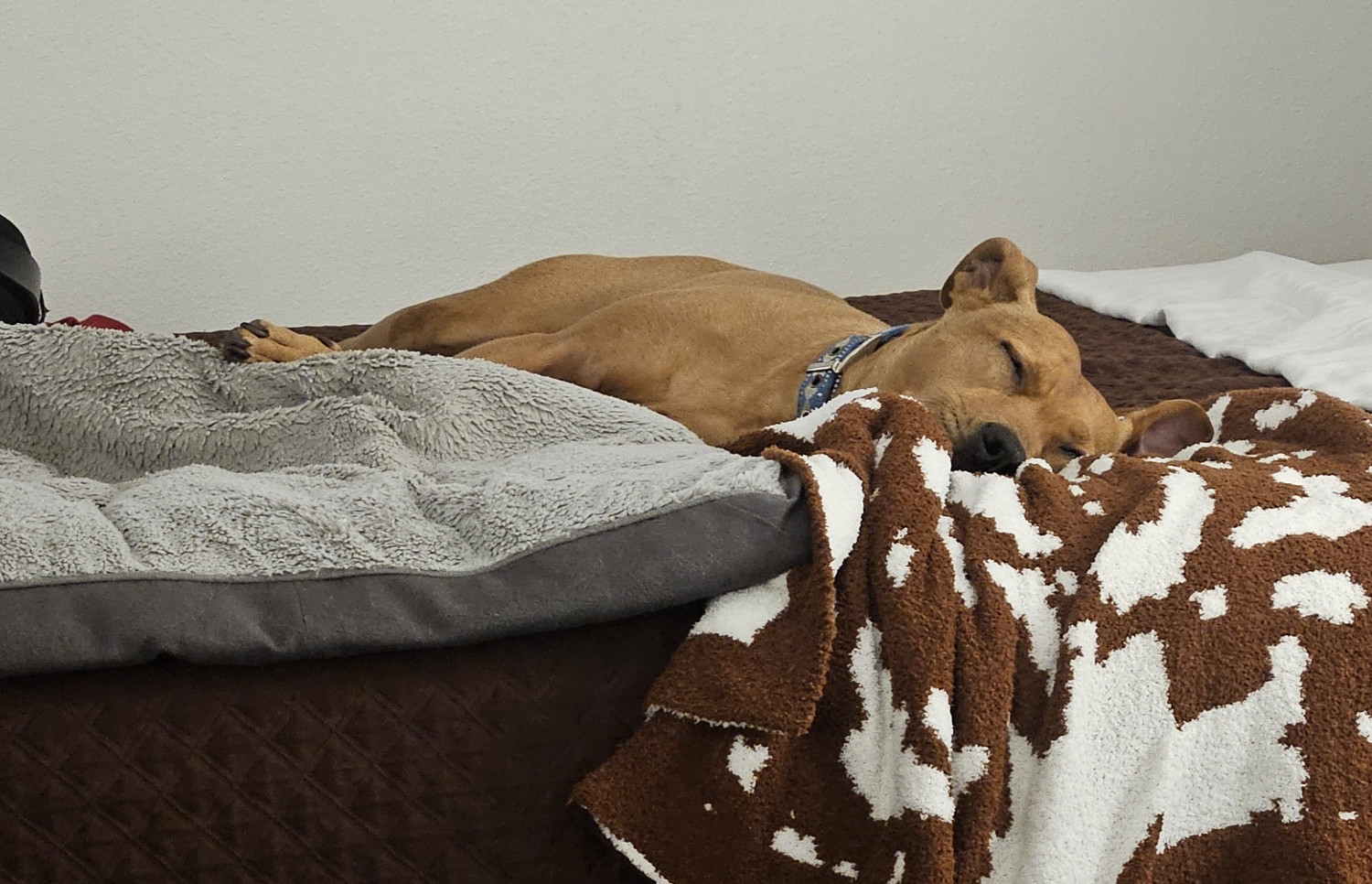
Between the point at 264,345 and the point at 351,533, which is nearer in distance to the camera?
the point at 351,533

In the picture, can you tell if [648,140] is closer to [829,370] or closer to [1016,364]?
[829,370]

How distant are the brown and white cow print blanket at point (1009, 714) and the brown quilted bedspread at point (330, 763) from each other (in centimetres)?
7

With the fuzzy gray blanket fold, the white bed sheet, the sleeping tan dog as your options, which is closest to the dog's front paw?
the sleeping tan dog

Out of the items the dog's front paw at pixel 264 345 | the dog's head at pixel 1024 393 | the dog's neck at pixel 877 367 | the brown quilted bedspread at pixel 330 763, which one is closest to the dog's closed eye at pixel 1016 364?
the dog's head at pixel 1024 393

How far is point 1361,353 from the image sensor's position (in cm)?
237

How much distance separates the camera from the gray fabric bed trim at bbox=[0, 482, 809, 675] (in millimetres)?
1144

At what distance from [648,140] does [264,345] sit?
2153mm

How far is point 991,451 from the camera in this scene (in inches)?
67.5

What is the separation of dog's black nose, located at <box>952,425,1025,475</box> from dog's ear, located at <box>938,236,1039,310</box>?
1.40 ft

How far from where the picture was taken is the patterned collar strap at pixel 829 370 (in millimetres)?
1984

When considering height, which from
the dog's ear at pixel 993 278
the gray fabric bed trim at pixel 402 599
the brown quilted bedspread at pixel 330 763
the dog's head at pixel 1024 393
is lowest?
the brown quilted bedspread at pixel 330 763

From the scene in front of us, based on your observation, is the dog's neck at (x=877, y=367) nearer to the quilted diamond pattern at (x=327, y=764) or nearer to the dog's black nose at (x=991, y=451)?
the dog's black nose at (x=991, y=451)

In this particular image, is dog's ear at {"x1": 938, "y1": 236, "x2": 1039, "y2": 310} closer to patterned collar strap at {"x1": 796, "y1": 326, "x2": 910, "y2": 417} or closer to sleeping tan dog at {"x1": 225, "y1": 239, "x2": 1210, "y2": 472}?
sleeping tan dog at {"x1": 225, "y1": 239, "x2": 1210, "y2": 472}

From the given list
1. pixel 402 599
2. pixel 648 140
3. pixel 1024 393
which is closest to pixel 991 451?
pixel 1024 393
